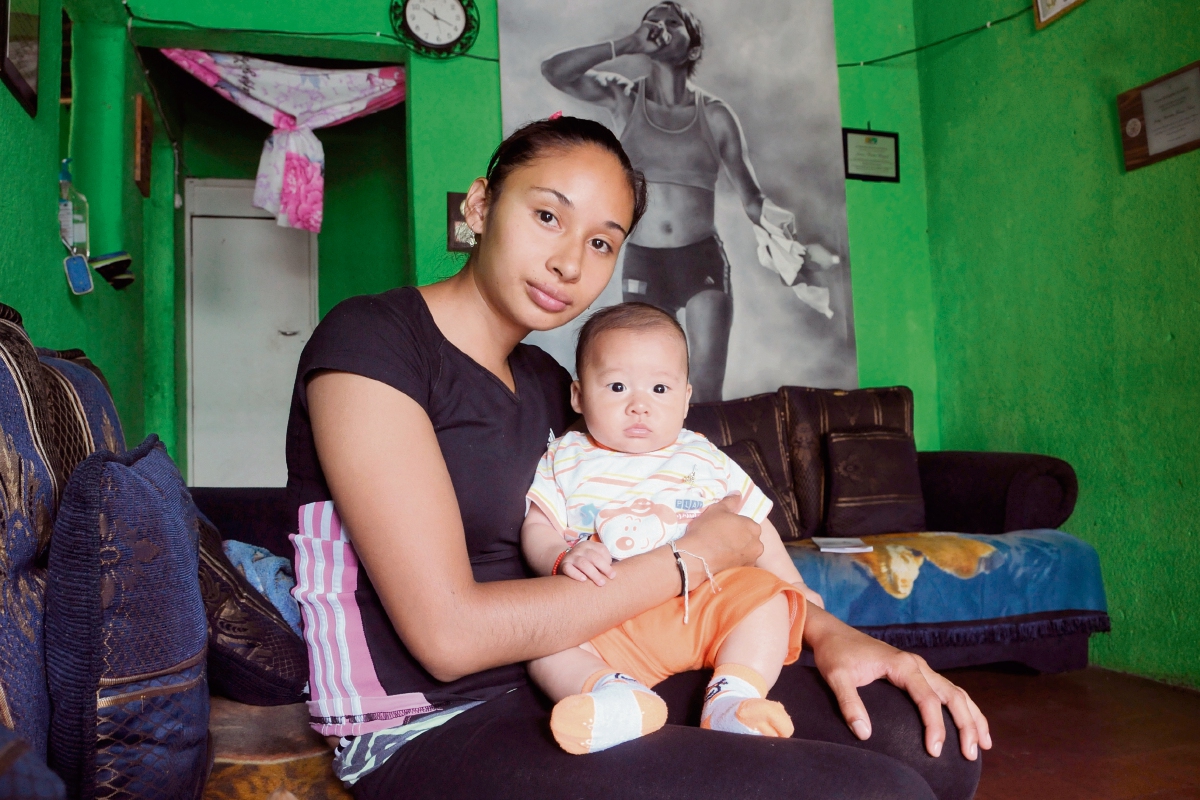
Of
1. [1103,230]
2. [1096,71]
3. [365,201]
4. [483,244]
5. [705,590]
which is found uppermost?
[365,201]

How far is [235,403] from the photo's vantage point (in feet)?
17.1

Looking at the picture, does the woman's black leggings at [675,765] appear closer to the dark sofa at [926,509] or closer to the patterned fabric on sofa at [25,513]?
the patterned fabric on sofa at [25,513]

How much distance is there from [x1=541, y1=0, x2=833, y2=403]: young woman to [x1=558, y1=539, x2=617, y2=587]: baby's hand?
251cm

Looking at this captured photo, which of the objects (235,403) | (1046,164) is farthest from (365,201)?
(1046,164)

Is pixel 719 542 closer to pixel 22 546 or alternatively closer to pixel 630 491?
pixel 630 491

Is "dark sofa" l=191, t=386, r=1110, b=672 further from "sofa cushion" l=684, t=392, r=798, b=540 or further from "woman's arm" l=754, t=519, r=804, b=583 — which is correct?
"woman's arm" l=754, t=519, r=804, b=583

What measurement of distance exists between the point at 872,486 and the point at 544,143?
2.26 metres

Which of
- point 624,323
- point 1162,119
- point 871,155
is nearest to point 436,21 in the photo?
point 871,155

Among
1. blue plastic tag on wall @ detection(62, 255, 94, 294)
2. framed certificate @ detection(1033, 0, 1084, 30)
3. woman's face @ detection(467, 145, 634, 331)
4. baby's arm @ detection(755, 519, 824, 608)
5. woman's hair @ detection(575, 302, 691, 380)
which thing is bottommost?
baby's arm @ detection(755, 519, 824, 608)

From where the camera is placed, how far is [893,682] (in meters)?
0.99

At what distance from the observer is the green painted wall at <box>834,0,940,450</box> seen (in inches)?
147

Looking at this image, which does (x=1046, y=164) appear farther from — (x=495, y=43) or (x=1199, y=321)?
(x=495, y=43)

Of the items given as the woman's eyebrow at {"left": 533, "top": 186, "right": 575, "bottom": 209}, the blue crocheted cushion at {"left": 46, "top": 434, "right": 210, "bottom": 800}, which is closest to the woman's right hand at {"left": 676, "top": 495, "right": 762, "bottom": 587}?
the woman's eyebrow at {"left": 533, "top": 186, "right": 575, "bottom": 209}

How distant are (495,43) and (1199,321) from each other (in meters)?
2.82
